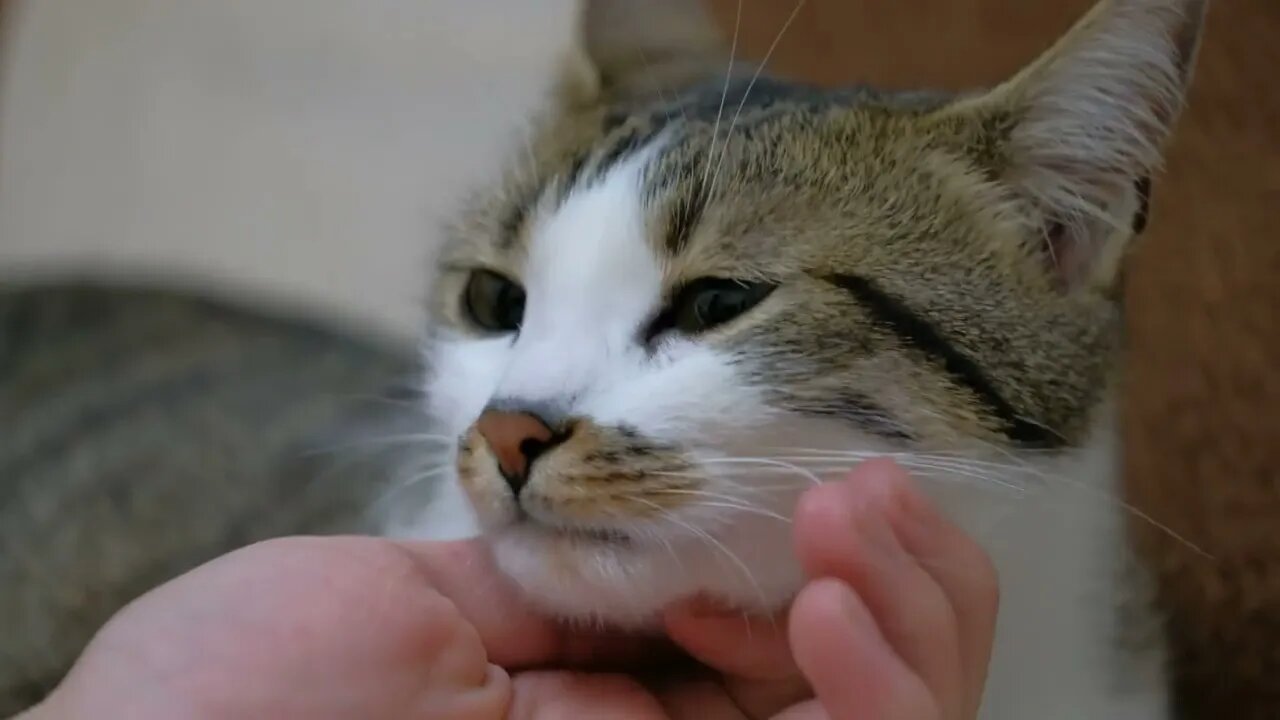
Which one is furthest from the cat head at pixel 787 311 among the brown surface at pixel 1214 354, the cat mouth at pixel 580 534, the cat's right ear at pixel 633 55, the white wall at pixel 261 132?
the white wall at pixel 261 132

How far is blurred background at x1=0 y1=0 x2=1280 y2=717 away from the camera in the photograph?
40.3 inches

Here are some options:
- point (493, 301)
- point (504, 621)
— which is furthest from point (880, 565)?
point (493, 301)

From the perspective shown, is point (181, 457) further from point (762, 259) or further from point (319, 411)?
point (762, 259)

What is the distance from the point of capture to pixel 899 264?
2.05 feet

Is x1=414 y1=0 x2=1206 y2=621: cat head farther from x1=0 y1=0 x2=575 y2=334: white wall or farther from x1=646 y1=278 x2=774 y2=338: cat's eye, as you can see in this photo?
x1=0 y1=0 x2=575 y2=334: white wall

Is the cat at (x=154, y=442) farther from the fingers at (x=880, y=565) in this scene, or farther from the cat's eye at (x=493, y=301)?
the fingers at (x=880, y=565)

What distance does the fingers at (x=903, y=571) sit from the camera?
0.50m

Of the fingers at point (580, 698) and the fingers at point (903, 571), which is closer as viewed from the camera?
the fingers at point (903, 571)

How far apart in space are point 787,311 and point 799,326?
10 millimetres

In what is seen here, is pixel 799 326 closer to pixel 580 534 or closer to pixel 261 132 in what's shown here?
pixel 580 534

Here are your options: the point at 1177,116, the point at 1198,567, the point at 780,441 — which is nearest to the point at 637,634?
the point at 780,441

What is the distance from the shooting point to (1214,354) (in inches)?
39.0

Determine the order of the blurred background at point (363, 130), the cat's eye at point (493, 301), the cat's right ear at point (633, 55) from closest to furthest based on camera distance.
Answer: the cat's eye at point (493, 301) < the cat's right ear at point (633, 55) < the blurred background at point (363, 130)

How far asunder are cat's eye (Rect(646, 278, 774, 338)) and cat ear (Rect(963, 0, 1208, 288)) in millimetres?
155
